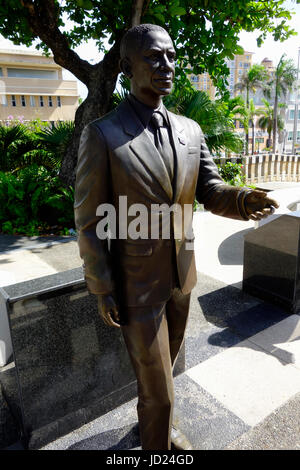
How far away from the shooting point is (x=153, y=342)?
6.28 ft

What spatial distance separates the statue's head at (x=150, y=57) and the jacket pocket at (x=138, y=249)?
0.78m

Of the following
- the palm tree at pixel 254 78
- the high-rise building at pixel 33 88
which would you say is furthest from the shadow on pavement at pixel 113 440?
the palm tree at pixel 254 78

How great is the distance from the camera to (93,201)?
1.78 metres

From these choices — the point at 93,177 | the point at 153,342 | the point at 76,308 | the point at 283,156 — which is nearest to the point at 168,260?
the point at 153,342

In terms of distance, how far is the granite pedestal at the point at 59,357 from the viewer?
7.83 feet

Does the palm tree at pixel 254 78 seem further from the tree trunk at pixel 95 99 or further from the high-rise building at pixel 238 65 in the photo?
the tree trunk at pixel 95 99

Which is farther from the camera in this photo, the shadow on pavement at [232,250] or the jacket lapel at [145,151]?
the shadow on pavement at [232,250]

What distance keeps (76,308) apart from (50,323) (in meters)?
0.21

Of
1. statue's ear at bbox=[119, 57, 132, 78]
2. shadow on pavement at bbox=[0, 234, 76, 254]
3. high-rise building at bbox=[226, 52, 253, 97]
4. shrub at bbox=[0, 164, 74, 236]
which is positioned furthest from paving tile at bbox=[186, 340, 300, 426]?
high-rise building at bbox=[226, 52, 253, 97]

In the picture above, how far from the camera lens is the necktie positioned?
1.85 m

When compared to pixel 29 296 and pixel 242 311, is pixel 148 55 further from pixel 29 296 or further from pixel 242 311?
pixel 242 311

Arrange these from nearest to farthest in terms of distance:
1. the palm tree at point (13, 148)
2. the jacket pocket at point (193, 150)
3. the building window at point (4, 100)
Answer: the jacket pocket at point (193, 150) < the palm tree at point (13, 148) < the building window at point (4, 100)

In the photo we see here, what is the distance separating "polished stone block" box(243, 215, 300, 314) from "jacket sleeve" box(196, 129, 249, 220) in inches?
90.9

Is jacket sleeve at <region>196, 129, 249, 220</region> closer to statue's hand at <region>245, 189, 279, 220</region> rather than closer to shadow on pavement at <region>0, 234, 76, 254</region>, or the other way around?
statue's hand at <region>245, 189, 279, 220</region>
